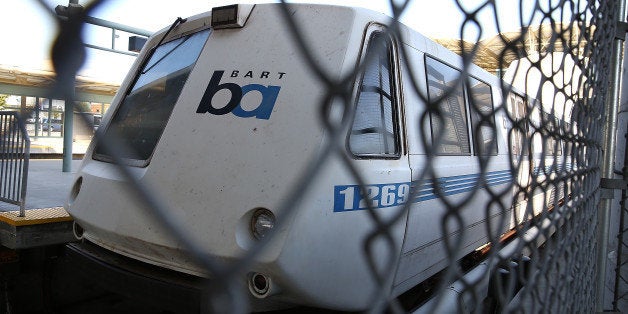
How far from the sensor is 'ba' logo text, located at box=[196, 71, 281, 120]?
285 cm

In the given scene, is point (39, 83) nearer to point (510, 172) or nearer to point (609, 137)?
point (510, 172)

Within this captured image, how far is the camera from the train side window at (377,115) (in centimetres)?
288

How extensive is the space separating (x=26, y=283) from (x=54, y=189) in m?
1.55

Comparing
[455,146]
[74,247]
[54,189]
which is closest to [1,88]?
[74,247]

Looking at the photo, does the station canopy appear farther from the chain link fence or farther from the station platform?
the station platform

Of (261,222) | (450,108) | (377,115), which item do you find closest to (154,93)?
(261,222)

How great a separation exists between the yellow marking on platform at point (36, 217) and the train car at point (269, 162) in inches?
13.2

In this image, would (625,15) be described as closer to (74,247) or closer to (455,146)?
(455,146)

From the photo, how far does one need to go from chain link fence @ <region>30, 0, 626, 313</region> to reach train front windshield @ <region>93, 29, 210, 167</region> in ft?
5.94

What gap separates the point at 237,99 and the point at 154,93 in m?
1.07

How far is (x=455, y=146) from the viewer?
3.93 m

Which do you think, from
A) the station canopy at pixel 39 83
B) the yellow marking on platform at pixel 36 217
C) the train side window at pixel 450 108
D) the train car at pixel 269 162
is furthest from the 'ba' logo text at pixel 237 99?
the station canopy at pixel 39 83

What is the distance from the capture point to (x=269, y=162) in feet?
8.71

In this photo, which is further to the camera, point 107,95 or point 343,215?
point 343,215
